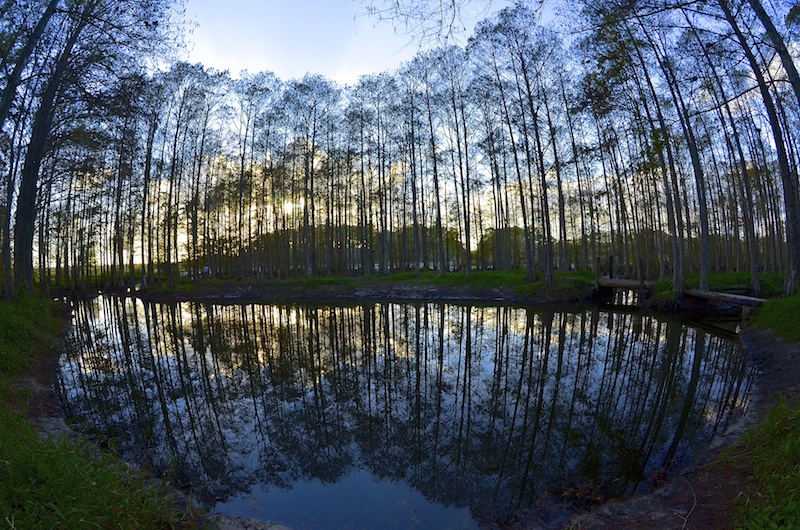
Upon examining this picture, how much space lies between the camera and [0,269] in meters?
22.4

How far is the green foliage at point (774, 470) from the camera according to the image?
283 cm

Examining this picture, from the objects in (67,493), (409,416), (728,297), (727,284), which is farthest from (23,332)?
(727,284)

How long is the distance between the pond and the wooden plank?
2.16 metres

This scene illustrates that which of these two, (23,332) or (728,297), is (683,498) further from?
(728,297)

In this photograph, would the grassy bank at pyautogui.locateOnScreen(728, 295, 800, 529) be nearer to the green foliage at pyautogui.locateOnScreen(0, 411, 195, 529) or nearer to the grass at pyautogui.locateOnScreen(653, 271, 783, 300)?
the green foliage at pyautogui.locateOnScreen(0, 411, 195, 529)

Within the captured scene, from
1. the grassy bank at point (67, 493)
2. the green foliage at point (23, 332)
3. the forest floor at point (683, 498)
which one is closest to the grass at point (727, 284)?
the forest floor at point (683, 498)

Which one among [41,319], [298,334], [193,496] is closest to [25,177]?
[41,319]

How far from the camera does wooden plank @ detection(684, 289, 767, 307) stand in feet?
42.2

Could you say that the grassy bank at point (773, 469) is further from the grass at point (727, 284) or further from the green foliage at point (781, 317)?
the grass at point (727, 284)

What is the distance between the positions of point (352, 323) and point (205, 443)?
34.7 feet

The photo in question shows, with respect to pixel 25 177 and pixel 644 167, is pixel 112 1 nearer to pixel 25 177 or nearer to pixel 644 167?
pixel 25 177

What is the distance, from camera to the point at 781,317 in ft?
34.9

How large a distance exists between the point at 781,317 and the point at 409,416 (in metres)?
10.6

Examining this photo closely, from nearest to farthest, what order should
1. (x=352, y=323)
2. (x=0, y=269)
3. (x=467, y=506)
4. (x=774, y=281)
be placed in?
(x=467, y=506)
(x=352, y=323)
(x=774, y=281)
(x=0, y=269)
